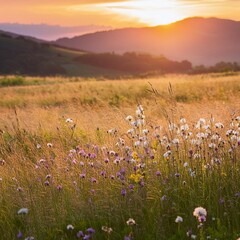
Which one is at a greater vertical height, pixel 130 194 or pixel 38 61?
pixel 130 194

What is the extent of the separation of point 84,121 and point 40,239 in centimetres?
606

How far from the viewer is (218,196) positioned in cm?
522

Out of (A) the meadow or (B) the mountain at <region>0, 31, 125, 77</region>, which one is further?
(B) the mountain at <region>0, 31, 125, 77</region>

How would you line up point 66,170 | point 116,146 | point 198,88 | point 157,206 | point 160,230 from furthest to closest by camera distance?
point 198,88
point 116,146
point 66,170
point 157,206
point 160,230

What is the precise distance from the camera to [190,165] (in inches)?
227

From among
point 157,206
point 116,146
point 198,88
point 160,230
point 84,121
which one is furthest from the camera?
point 198,88

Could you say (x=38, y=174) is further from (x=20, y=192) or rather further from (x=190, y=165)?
(x=190, y=165)

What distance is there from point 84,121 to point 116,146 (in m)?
4.21

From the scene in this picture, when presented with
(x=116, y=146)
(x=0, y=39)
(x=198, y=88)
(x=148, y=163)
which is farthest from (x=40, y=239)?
(x=0, y=39)

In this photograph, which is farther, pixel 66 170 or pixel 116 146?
pixel 116 146

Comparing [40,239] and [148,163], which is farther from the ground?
[148,163]

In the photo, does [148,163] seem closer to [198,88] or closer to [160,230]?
[160,230]

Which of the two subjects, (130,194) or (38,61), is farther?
(38,61)

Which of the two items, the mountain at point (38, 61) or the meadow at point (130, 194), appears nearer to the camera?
the meadow at point (130, 194)
